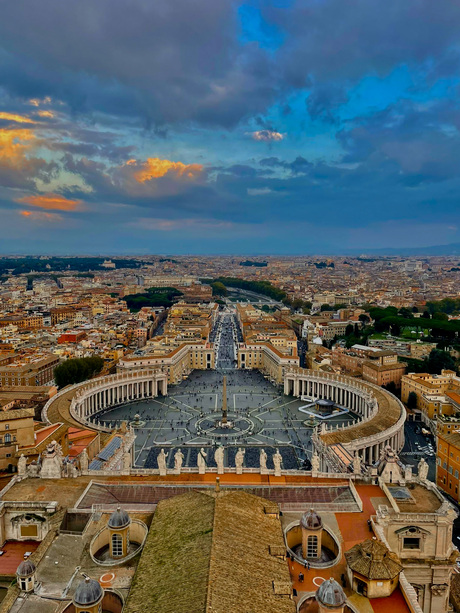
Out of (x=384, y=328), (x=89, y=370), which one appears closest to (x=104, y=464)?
(x=89, y=370)

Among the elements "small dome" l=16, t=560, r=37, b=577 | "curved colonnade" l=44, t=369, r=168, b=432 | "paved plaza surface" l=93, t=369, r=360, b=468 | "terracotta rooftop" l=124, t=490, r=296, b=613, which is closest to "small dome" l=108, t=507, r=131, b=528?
"terracotta rooftop" l=124, t=490, r=296, b=613

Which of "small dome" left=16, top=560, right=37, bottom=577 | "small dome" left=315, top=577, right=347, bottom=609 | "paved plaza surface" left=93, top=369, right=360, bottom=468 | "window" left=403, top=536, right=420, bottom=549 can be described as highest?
"small dome" left=315, top=577, right=347, bottom=609

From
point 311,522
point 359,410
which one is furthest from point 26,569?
point 359,410

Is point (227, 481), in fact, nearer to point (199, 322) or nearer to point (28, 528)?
point (28, 528)

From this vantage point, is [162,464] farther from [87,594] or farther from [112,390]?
[112,390]

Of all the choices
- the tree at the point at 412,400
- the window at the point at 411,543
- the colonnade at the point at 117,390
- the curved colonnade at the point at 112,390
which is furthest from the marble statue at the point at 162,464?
the tree at the point at 412,400

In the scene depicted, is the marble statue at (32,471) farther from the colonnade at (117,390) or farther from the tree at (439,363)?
the tree at (439,363)

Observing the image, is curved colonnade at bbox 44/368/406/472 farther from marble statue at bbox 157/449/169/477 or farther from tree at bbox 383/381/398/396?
marble statue at bbox 157/449/169/477
